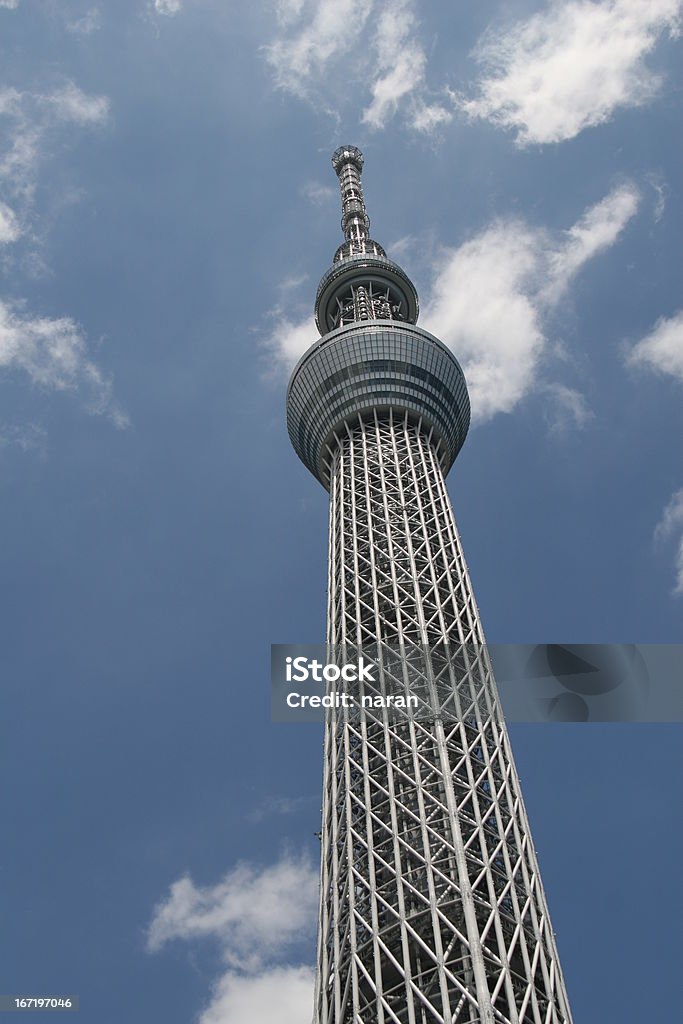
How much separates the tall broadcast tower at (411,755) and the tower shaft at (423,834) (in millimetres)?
102

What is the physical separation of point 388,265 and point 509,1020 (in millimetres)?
73626

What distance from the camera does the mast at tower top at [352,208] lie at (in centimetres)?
10479

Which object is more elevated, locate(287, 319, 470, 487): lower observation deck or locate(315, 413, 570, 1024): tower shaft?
locate(287, 319, 470, 487): lower observation deck

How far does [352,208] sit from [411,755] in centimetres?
7468

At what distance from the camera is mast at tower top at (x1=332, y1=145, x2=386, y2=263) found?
344 feet

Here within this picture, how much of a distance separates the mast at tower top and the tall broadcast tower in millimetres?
22763

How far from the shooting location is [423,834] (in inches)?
1924
